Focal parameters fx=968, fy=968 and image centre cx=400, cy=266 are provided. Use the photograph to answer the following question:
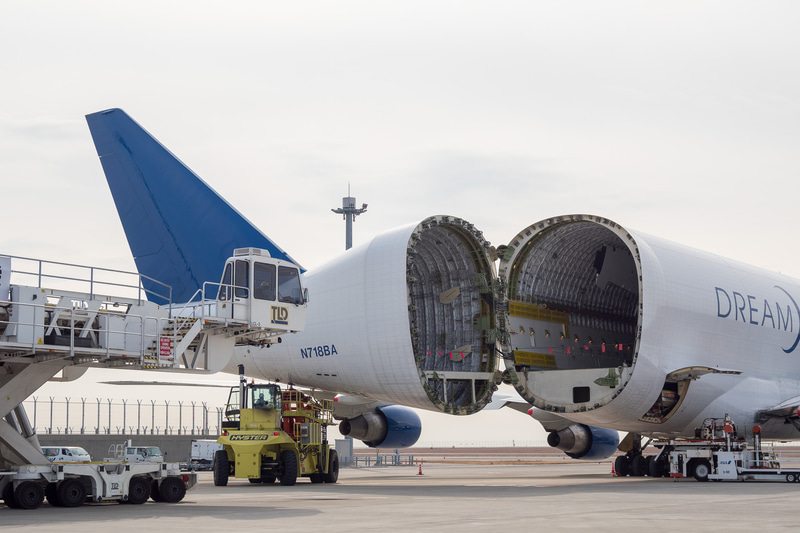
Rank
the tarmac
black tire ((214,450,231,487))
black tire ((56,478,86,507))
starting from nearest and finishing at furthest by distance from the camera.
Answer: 1. the tarmac
2. black tire ((56,478,86,507))
3. black tire ((214,450,231,487))

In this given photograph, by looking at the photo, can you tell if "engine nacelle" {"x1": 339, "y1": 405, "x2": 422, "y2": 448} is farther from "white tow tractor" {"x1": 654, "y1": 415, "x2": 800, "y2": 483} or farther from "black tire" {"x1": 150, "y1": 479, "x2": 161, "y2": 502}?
"black tire" {"x1": 150, "y1": 479, "x2": 161, "y2": 502}

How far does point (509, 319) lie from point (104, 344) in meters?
15.1

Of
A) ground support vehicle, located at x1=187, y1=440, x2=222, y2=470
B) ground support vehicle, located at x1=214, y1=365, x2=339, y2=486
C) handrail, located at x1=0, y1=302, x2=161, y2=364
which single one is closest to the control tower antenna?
ground support vehicle, located at x1=187, y1=440, x2=222, y2=470

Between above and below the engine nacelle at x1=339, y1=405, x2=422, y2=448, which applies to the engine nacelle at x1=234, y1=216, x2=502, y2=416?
above

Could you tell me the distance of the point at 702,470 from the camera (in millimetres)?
28125

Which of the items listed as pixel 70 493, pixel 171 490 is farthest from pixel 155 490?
pixel 70 493

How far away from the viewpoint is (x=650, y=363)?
92.0ft

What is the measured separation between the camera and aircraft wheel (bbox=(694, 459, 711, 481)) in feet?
91.9

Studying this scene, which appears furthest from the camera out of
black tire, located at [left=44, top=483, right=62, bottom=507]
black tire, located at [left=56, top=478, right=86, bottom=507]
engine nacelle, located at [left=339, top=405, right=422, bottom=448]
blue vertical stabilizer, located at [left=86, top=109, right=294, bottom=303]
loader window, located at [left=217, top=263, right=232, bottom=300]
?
engine nacelle, located at [left=339, top=405, right=422, bottom=448]

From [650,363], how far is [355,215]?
81.4 feet

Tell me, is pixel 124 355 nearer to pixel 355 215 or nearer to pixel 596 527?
pixel 596 527

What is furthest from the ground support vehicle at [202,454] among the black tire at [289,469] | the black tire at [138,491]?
the black tire at [138,491]

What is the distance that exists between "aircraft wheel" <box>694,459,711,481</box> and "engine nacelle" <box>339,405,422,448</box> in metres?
9.71

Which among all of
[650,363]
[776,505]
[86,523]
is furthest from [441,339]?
[86,523]
